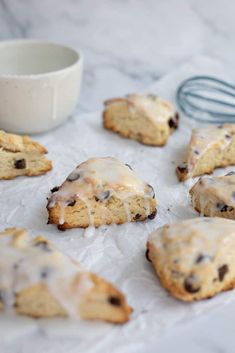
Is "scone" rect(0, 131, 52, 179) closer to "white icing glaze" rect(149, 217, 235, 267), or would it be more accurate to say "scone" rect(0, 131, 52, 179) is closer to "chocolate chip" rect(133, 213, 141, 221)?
"chocolate chip" rect(133, 213, 141, 221)

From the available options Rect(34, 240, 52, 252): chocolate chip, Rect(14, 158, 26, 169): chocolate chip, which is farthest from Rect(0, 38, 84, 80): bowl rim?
Rect(34, 240, 52, 252): chocolate chip

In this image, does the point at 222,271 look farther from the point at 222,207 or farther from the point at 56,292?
the point at 56,292

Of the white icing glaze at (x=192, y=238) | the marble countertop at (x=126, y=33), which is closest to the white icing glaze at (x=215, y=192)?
the white icing glaze at (x=192, y=238)

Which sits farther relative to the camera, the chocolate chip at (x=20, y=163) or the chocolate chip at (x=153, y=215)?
the chocolate chip at (x=20, y=163)

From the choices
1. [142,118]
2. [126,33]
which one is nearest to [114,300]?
[142,118]

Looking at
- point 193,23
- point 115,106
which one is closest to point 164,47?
point 193,23

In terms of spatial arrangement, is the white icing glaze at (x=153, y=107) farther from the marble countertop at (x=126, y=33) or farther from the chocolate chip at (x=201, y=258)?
the chocolate chip at (x=201, y=258)

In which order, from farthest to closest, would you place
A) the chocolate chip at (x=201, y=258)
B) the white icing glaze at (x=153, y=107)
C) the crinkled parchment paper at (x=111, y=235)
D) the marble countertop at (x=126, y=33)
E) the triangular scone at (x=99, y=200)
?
the marble countertop at (x=126, y=33)
the white icing glaze at (x=153, y=107)
the triangular scone at (x=99, y=200)
the chocolate chip at (x=201, y=258)
the crinkled parchment paper at (x=111, y=235)
